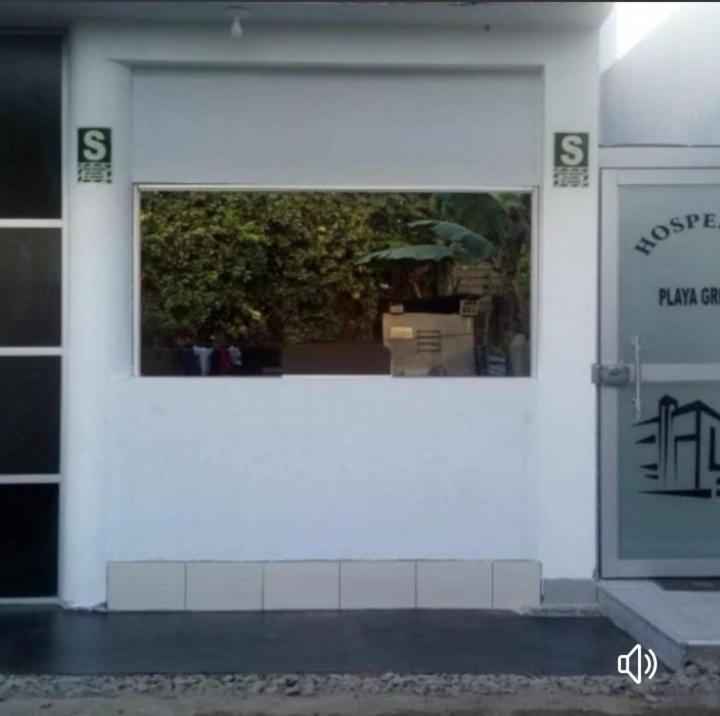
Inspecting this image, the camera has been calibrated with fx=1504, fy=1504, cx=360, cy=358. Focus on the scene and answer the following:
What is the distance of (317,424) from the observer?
27.3ft

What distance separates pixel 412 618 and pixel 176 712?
6.15ft

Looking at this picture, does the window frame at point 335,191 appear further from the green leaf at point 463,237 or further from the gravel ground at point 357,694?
the gravel ground at point 357,694

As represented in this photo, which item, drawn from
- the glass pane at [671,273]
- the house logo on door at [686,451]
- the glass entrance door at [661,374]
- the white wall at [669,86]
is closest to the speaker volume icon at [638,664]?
the glass entrance door at [661,374]

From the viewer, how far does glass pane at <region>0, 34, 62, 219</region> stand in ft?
27.4

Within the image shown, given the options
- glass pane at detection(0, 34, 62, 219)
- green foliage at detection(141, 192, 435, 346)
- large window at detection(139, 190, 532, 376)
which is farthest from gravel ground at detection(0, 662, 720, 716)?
glass pane at detection(0, 34, 62, 219)

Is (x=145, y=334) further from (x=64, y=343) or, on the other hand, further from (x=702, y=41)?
(x=702, y=41)

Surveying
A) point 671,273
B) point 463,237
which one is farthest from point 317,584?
point 671,273

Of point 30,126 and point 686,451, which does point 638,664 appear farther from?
point 30,126

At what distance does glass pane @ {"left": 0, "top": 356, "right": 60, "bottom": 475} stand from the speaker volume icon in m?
3.27

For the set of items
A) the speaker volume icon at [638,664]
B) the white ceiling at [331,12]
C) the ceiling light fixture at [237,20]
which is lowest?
the speaker volume icon at [638,664]

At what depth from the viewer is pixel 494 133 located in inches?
330

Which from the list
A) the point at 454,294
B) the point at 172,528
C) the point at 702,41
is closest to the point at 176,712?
the point at 172,528

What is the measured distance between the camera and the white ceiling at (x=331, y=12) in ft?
25.6

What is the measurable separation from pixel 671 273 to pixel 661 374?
58 centimetres
